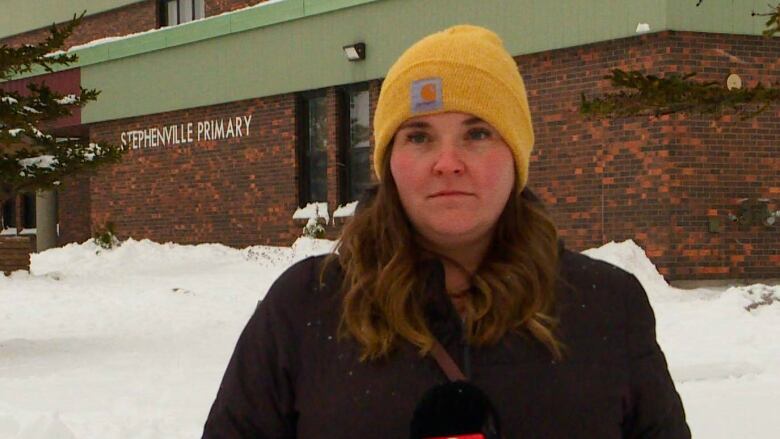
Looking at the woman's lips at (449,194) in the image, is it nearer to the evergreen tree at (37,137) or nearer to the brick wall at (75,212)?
the evergreen tree at (37,137)

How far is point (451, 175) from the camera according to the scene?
2025 millimetres

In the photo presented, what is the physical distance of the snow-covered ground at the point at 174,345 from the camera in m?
5.86

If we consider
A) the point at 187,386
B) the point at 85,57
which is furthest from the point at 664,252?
Answer: the point at 85,57

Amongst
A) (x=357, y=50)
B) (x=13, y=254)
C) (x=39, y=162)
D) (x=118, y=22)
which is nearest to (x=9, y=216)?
(x=118, y=22)

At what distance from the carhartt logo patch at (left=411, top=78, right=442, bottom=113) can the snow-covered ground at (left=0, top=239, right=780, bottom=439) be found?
3947 millimetres

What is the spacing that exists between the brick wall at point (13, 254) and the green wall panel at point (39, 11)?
781 cm

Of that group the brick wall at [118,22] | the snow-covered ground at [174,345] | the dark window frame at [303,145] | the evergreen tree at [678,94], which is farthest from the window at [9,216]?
the evergreen tree at [678,94]

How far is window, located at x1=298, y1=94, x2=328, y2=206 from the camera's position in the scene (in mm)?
17359

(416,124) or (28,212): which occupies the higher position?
(416,124)

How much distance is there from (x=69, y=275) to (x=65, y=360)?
27.6 ft

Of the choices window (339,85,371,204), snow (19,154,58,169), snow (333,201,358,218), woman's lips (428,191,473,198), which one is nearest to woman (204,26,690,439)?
woman's lips (428,191,473,198)

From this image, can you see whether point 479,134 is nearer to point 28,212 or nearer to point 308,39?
point 308,39

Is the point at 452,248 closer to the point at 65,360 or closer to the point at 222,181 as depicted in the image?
the point at 65,360

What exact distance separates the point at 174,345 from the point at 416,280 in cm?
809
